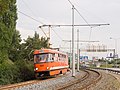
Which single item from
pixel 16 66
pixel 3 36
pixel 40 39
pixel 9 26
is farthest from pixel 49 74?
pixel 40 39

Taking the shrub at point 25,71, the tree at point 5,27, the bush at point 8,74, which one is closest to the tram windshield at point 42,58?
the shrub at point 25,71

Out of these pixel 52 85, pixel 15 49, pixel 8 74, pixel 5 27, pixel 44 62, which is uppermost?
pixel 5 27

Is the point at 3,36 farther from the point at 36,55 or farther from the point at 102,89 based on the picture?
the point at 102,89

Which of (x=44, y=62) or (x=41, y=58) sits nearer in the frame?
(x=44, y=62)

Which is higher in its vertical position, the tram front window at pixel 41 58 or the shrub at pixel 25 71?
the tram front window at pixel 41 58

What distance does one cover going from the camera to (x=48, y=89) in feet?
73.5

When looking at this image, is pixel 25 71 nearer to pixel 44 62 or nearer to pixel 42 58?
pixel 42 58

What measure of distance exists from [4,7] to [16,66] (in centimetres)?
1079

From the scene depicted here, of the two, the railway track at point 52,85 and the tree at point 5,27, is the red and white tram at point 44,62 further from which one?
the tree at point 5,27

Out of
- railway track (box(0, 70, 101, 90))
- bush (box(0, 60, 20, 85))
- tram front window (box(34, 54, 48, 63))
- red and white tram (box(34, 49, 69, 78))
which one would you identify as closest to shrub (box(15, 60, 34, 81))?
bush (box(0, 60, 20, 85))

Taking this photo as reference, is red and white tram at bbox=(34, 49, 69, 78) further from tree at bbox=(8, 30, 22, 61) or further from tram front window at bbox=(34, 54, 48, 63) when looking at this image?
tree at bbox=(8, 30, 22, 61)

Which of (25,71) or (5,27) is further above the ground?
(5,27)

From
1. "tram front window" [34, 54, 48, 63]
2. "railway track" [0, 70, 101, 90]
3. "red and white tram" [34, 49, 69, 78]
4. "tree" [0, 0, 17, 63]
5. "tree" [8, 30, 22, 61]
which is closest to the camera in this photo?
"railway track" [0, 70, 101, 90]

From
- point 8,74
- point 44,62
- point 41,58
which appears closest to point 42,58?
point 41,58
